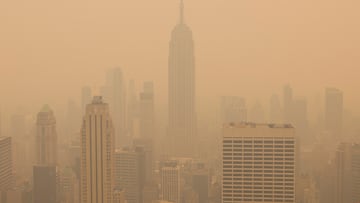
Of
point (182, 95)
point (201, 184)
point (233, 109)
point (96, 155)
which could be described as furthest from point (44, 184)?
point (233, 109)

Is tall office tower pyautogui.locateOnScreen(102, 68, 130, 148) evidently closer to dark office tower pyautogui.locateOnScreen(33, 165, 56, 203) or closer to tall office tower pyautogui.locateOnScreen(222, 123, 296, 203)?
dark office tower pyautogui.locateOnScreen(33, 165, 56, 203)

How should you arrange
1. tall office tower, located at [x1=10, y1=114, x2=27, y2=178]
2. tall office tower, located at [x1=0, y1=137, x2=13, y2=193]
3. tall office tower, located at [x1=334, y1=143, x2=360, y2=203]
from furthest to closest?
tall office tower, located at [x1=0, y1=137, x2=13, y2=193]
tall office tower, located at [x1=10, y1=114, x2=27, y2=178]
tall office tower, located at [x1=334, y1=143, x2=360, y2=203]

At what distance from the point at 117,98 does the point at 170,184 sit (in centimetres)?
157

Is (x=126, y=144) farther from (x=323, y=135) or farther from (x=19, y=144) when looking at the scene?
(x=323, y=135)

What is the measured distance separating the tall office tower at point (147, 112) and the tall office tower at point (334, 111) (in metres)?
2.40

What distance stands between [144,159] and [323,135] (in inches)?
111

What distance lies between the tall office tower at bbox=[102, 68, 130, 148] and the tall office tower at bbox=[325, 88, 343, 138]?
272cm

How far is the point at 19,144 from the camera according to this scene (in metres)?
7.69

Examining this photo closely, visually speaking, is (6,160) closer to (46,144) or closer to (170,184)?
(46,144)

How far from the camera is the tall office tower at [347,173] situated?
7315 millimetres

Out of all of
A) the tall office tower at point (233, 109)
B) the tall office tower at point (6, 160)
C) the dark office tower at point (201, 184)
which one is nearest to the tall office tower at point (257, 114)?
the tall office tower at point (233, 109)

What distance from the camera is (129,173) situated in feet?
27.0

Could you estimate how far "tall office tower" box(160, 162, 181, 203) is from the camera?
25.7 ft

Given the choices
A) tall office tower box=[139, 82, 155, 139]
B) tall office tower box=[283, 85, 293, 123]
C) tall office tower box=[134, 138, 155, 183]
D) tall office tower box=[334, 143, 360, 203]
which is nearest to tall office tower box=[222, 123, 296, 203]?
tall office tower box=[283, 85, 293, 123]
